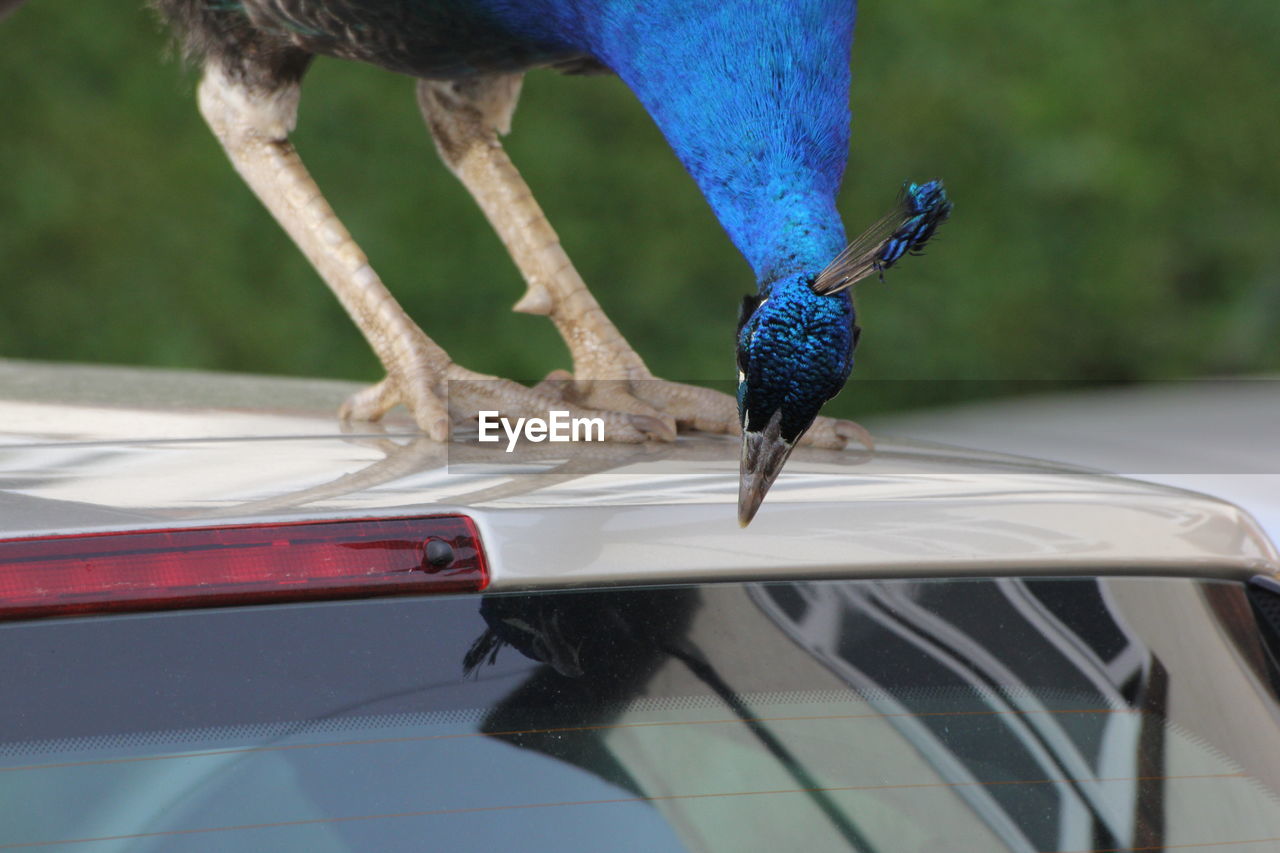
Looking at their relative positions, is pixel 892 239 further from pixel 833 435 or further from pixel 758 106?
pixel 758 106

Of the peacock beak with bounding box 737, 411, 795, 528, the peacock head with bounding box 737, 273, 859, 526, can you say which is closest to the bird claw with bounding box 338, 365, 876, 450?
the peacock head with bounding box 737, 273, 859, 526

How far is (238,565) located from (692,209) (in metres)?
5.33

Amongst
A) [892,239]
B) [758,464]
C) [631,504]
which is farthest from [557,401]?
[631,504]

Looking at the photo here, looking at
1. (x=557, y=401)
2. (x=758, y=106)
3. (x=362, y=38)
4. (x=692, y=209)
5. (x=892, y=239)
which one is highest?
(x=362, y=38)

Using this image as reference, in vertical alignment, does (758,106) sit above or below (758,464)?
above

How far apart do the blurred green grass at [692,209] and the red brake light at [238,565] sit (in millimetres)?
4500

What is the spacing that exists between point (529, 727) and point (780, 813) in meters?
0.21

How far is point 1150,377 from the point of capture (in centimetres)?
701

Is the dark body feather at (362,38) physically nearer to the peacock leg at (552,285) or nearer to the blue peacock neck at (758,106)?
the peacock leg at (552,285)

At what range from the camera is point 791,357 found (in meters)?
1.97

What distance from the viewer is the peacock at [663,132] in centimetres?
203

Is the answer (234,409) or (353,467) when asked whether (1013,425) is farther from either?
(353,467)

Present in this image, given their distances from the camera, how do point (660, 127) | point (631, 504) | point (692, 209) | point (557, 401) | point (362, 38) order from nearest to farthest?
point (631, 504), point (557, 401), point (660, 127), point (362, 38), point (692, 209)

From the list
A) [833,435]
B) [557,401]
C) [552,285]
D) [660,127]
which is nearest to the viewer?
[833,435]
